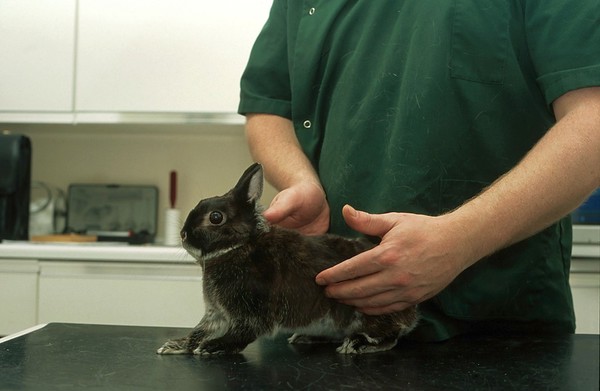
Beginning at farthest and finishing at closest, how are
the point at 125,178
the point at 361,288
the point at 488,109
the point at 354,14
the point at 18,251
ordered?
the point at 125,178, the point at 18,251, the point at 354,14, the point at 488,109, the point at 361,288

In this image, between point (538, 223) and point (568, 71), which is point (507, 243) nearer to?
point (538, 223)

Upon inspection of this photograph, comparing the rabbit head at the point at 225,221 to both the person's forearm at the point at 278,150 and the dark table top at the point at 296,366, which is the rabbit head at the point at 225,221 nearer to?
the dark table top at the point at 296,366

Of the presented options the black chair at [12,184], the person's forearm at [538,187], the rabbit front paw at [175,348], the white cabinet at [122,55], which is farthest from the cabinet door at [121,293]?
the person's forearm at [538,187]

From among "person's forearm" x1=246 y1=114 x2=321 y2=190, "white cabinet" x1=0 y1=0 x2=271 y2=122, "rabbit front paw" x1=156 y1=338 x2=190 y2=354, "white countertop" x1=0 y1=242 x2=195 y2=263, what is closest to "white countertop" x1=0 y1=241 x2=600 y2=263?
"white countertop" x1=0 y1=242 x2=195 y2=263

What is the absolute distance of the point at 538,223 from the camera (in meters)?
0.88

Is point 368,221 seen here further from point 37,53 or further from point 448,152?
point 37,53

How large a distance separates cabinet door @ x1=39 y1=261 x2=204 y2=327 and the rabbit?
1214 millimetres

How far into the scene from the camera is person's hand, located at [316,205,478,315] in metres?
0.80

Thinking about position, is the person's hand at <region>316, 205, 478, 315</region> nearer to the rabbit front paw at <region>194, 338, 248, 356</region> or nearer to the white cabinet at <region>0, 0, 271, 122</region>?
the rabbit front paw at <region>194, 338, 248, 356</region>

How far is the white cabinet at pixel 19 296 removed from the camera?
6.89 ft

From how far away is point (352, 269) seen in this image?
81 centimetres

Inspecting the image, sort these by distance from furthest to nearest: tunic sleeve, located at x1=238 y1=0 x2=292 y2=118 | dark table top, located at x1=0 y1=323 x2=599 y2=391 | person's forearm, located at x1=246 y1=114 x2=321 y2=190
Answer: tunic sleeve, located at x1=238 y1=0 x2=292 y2=118, person's forearm, located at x1=246 y1=114 x2=321 y2=190, dark table top, located at x1=0 y1=323 x2=599 y2=391

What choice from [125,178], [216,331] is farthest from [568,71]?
[125,178]

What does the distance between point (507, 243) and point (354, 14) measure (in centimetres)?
49
